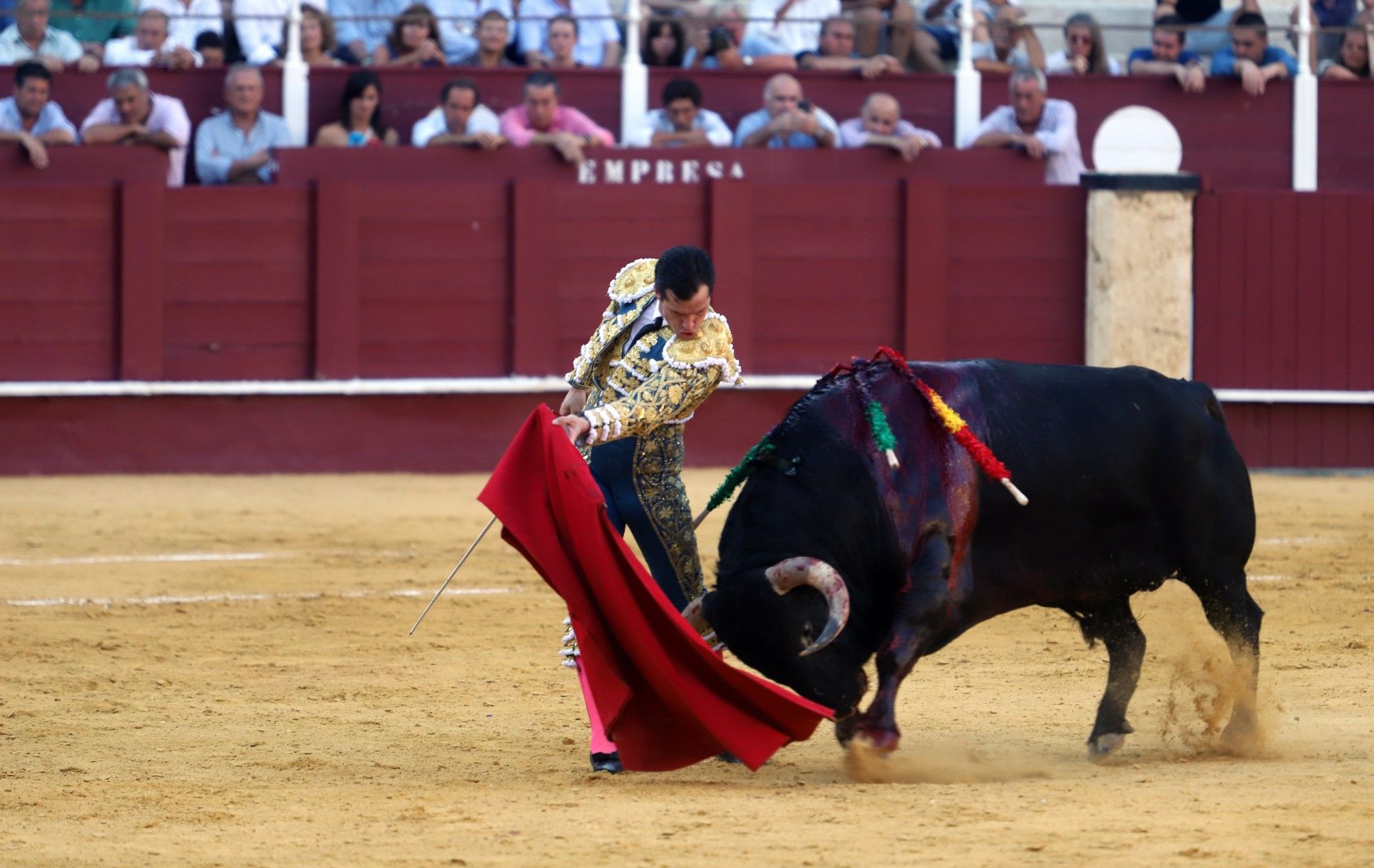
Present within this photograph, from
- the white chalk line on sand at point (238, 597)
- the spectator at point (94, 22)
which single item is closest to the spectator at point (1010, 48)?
the spectator at point (94, 22)

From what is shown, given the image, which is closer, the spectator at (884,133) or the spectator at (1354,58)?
the spectator at (884,133)

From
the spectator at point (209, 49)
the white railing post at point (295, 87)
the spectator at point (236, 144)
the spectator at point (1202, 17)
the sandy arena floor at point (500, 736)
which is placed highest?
the spectator at point (1202, 17)

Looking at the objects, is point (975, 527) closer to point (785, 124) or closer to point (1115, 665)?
point (1115, 665)

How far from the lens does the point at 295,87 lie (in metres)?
8.66

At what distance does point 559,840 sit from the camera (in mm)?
2873

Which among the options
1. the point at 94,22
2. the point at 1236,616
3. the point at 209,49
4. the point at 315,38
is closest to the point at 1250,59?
the point at 315,38

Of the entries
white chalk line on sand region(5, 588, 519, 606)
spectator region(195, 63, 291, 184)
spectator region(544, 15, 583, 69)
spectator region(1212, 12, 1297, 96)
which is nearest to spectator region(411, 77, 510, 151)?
spectator region(544, 15, 583, 69)

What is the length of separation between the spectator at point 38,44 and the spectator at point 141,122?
26 centimetres

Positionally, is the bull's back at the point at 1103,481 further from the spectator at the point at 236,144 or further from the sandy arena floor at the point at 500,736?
the spectator at the point at 236,144

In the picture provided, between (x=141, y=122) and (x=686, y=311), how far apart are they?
18.4ft

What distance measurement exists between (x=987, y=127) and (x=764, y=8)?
124 cm

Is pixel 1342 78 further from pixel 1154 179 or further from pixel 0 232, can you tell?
pixel 0 232

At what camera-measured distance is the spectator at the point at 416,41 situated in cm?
870

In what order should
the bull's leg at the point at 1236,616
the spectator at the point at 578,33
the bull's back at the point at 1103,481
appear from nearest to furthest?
the bull's back at the point at 1103,481
the bull's leg at the point at 1236,616
the spectator at the point at 578,33
